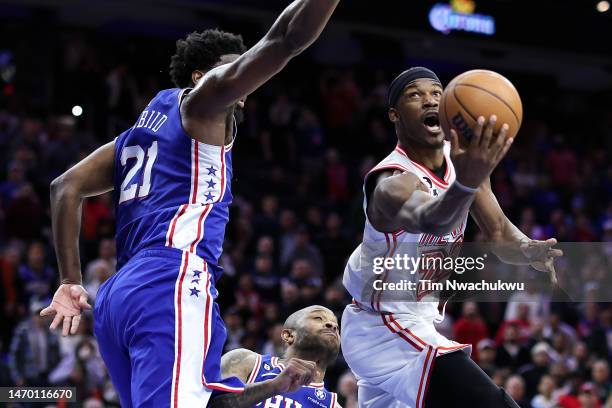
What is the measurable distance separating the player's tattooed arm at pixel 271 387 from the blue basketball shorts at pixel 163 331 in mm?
42

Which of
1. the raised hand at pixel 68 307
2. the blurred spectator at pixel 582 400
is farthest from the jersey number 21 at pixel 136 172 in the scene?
the blurred spectator at pixel 582 400

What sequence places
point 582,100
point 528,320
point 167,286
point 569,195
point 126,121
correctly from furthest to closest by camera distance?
point 582,100
point 569,195
point 126,121
point 528,320
point 167,286

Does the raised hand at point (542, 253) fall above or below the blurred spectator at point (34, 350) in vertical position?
above

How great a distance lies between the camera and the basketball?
3.78 m

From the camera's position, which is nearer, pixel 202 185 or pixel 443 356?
pixel 202 185

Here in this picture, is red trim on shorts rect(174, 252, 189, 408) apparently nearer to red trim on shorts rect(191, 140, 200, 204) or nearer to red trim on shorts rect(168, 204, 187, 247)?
red trim on shorts rect(168, 204, 187, 247)

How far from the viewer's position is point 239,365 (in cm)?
507

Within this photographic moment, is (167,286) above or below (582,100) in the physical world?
below

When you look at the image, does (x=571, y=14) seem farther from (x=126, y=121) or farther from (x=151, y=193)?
(x=151, y=193)

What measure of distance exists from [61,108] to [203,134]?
1039cm

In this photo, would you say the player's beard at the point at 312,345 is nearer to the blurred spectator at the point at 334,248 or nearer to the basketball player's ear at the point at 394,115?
the basketball player's ear at the point at 394,115

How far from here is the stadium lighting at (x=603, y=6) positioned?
16797 millimetres

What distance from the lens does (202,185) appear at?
402cm

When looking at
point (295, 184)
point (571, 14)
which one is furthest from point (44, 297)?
point (571, 14)
